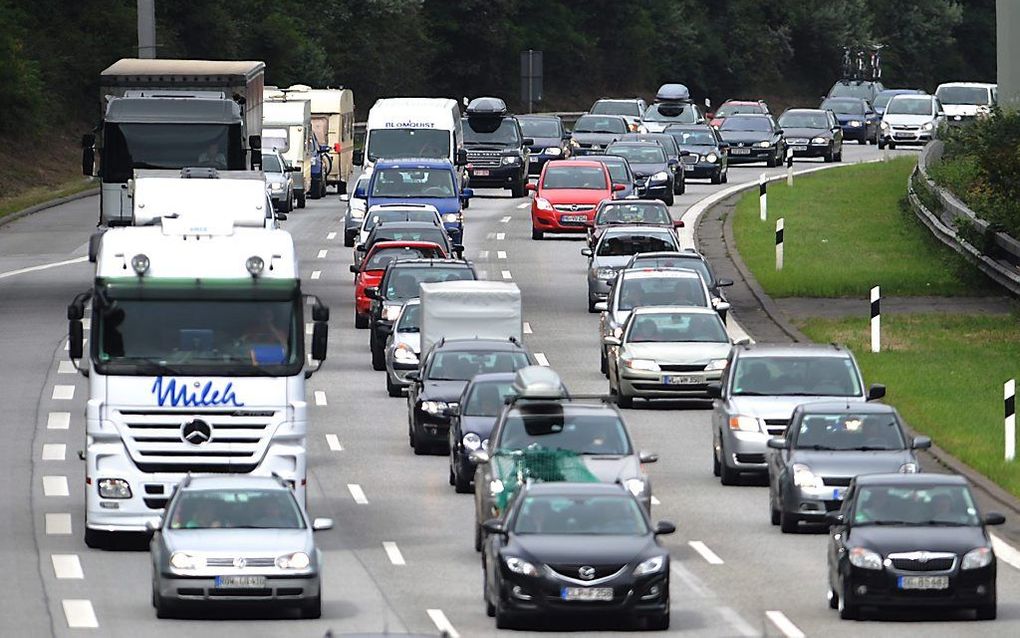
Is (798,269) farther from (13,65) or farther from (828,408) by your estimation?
(13,65)

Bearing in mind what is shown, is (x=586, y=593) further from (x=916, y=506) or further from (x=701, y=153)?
(x=701, y=153)

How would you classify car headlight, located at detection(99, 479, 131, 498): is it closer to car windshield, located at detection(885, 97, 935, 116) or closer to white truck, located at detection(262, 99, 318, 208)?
white truck, located at detection(262, 99, 318, 208)

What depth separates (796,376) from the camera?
31.5 meters

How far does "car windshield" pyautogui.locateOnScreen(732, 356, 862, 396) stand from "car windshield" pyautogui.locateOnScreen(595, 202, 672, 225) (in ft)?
75.6

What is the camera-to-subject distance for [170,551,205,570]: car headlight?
72.8 ft

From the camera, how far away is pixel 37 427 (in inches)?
1412

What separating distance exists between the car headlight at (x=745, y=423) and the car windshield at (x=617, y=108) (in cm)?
6367

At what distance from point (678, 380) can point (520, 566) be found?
1581 cm

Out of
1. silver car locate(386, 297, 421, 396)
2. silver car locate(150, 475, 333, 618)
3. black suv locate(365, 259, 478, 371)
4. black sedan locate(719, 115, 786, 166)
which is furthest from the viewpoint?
black sedan locate(719, 115, 786, 166)

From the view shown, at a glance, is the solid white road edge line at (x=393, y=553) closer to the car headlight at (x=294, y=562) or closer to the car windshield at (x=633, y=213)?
the car headlight at (x=294, y=562)

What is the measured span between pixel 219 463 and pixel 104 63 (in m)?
64.0

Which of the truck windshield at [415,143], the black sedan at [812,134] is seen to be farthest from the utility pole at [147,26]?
the black sedan at [812,134]

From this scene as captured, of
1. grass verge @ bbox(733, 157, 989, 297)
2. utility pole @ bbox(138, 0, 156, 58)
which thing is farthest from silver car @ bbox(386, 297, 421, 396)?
utility pole @ bbox(138, 0, 156, 58)

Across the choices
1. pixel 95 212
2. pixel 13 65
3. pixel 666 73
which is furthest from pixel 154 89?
pixel 666 73
